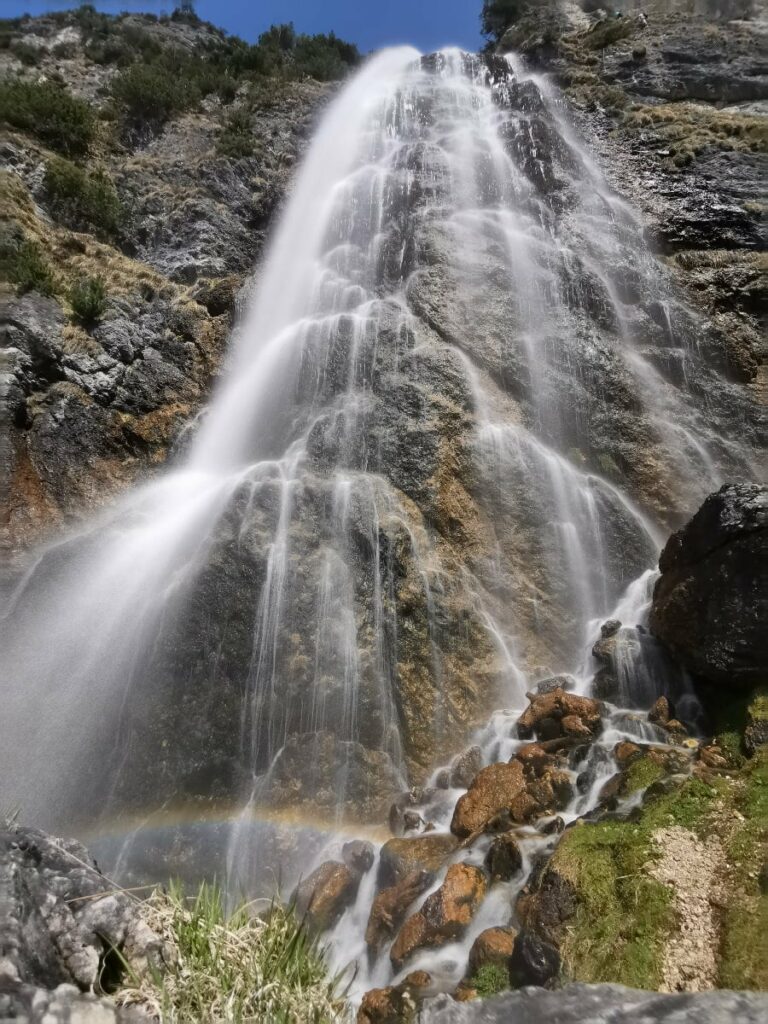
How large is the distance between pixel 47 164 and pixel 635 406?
20625mm

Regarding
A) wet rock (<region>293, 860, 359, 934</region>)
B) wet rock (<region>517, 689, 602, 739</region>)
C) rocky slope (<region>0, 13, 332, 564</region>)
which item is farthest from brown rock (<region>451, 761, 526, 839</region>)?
rocky slope (<region>0, 13, 332, 564</region>)

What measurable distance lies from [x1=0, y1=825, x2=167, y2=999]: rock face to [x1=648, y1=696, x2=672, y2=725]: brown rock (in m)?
7.67

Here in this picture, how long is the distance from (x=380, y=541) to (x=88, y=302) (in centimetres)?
1111

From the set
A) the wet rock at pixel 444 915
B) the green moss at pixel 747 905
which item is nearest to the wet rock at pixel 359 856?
the wet rock at pixel 444 915

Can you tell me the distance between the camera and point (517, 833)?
7.09 metres

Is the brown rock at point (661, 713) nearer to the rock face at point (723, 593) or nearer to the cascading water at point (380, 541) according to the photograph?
the cascading water at point (380, 541)

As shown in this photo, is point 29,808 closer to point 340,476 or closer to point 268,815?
point 268,815

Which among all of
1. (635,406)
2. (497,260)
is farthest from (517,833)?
(497,260)

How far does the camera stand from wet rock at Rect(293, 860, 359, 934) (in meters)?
7.34

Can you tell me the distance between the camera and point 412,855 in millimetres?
7664

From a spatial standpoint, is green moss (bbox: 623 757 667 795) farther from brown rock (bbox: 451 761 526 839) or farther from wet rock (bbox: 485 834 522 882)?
wet rock (bbox: 485 834 522 882)

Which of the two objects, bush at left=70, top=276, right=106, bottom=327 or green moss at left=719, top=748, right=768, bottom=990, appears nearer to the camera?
green moss at left=719, top=748, right=768, bottom=990

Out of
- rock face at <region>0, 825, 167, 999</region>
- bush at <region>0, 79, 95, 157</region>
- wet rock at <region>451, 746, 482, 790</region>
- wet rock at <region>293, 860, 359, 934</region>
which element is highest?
bush at <region>0, 79, 95, 157</region>

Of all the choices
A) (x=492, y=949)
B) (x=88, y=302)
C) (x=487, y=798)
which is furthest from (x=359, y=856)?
(x=88, y=302)
